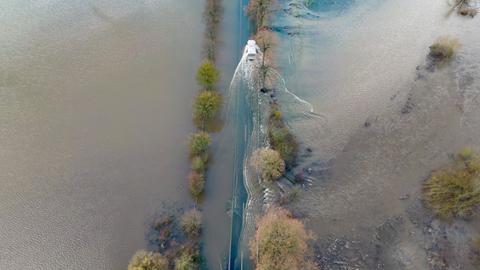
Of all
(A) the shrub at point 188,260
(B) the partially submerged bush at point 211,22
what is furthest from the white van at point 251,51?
(A) the shrub at point 188,260

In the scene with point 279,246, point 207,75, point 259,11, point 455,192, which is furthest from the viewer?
point 259,11

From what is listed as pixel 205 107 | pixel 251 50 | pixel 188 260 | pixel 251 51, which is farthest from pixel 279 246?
pixel 251 50

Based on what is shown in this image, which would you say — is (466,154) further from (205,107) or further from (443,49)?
(205,107)

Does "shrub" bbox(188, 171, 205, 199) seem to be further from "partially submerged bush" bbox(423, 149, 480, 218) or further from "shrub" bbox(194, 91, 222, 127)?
"partially submerged bush" bbox(423, 149, 480, 218)

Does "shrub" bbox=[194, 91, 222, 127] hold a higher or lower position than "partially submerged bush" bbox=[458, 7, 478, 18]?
lower

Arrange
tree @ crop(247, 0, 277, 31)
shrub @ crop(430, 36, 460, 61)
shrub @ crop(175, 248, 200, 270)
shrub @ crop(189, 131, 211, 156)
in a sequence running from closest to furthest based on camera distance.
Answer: shrub @ crop(175, 248, 200, 270), shrub @ crop(189, 131, 211, 156), shrub @ crop(430, 36, 460, 61), tree @ crop(247, 0, 277, 31)

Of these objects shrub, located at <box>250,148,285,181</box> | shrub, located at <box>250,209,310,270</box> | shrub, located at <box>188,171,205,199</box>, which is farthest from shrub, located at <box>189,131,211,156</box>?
shrub, located at <box>250,209,310,270</box>

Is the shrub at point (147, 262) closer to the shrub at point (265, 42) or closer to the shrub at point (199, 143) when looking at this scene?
the shrub at point (199, 143)
